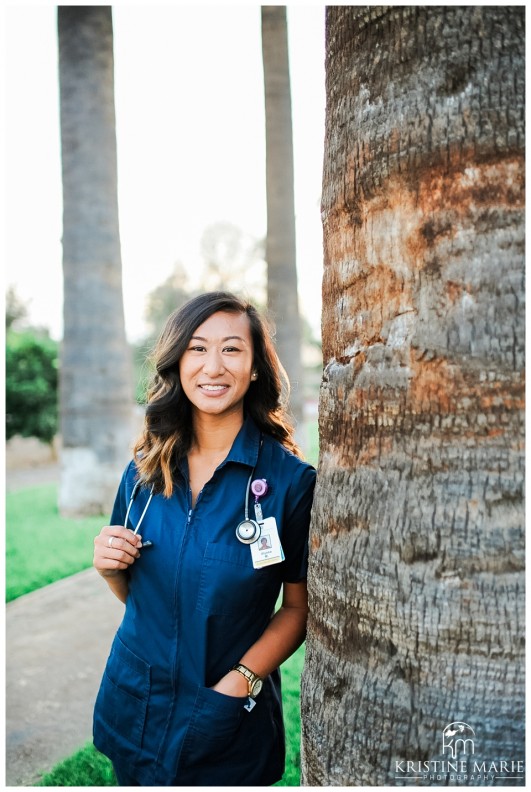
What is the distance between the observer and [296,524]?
2.16 meters

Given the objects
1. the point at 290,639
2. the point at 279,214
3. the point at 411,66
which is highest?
the point at 279,214

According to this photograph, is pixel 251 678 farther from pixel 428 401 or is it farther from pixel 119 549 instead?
pixel 428 401

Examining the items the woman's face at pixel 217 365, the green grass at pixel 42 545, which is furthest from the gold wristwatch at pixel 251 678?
the green grass at pixel 42 545

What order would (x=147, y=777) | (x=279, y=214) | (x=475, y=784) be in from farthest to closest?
1. (x=279, y=214)
2. (x=147, y=777)
3. (x=475, y=784)

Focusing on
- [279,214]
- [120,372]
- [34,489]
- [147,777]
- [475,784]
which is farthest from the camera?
[34,489]

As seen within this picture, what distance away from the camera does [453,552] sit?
1379 millimetres

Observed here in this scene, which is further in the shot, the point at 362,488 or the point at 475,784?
the point at 362,488

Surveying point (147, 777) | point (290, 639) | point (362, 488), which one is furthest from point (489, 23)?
point (147, 777)

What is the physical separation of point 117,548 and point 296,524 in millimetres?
644

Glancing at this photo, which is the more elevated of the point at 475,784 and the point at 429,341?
the point at 429,341

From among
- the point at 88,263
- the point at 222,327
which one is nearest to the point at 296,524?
the point at 222,327

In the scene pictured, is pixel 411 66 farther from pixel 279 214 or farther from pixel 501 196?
pixel 279 214

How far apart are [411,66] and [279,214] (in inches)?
397

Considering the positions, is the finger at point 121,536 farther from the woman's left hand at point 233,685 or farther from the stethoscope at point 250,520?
the woman's left hand at point 233,685
